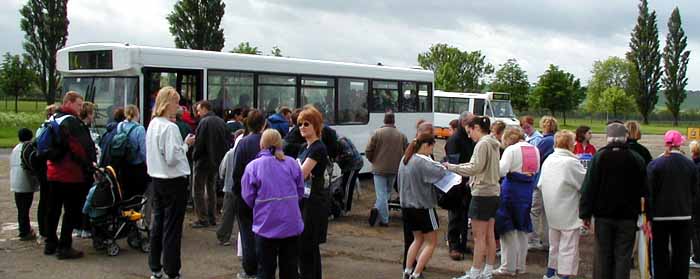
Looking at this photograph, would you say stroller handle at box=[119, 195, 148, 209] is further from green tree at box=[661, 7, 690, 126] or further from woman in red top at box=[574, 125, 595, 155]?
green tree at box=[661, 7, 690, 126]

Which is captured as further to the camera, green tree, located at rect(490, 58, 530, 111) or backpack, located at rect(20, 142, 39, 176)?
green tree, located at rect(490, 58, 530, 111)

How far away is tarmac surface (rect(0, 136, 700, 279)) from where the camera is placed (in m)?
8.43

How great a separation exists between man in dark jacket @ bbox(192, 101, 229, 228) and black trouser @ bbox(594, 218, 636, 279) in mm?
5743

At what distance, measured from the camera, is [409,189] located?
7758 mm

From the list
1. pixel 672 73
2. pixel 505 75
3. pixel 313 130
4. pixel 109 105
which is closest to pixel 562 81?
pixel 505 75

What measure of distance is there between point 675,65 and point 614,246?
3481 inches

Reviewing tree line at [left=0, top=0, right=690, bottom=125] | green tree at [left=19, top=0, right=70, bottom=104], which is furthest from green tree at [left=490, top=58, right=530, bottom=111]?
green tree at [left=19, top=0, right=70, bottom=104]

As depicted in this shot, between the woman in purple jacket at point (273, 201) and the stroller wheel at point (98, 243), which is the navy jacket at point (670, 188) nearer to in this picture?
the woman in purple jacket at point (273, 201)

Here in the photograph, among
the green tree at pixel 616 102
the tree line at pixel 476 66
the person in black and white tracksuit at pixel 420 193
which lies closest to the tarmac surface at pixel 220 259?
the person in black and white tracksuit at pixel 420 193

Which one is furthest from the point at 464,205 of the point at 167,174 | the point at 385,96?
the point at 385,96

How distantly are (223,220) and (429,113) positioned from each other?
12.7 meters

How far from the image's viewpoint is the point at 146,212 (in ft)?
34.3

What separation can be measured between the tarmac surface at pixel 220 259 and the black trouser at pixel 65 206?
34 cm

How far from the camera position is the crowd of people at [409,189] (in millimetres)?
6828
